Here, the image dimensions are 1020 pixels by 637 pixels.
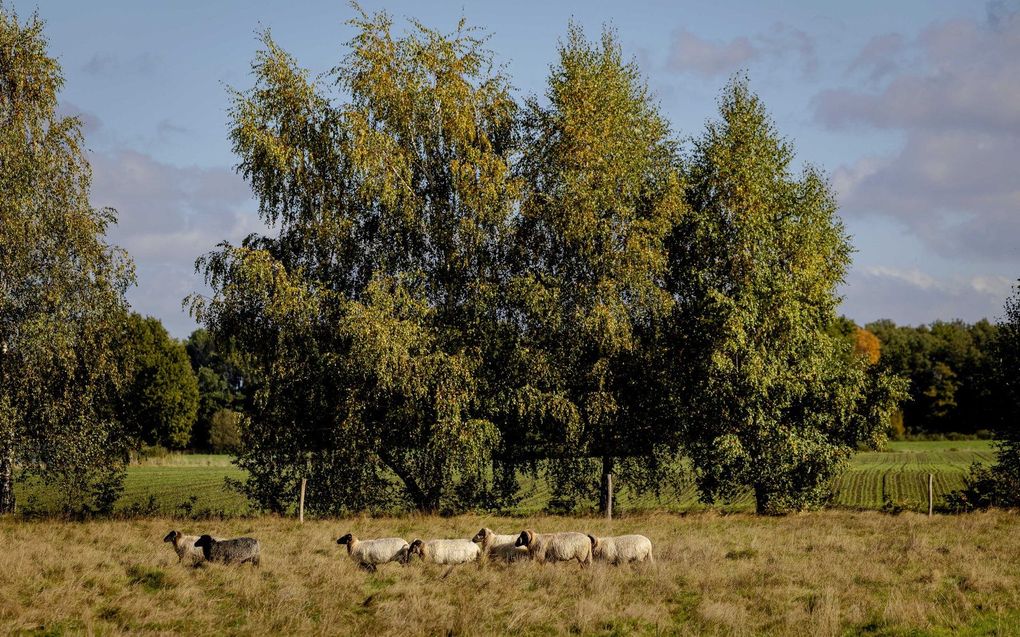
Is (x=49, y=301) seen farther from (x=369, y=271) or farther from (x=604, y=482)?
(x=604, y=482)

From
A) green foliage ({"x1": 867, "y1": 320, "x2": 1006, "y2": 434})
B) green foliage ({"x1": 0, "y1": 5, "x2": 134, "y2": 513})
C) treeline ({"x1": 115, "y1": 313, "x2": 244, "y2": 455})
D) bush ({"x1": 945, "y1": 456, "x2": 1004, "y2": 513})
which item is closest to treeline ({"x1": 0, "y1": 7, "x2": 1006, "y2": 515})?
green foliage ({"x1": 0, "y1": 5, "x2": 134, "y2": 513})

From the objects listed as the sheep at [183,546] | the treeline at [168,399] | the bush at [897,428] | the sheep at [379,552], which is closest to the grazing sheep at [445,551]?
the sheep at [379,552]

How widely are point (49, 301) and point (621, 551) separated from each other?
69.5 ft

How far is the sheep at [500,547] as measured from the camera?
1980 cm

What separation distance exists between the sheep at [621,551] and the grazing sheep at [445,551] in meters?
2.67

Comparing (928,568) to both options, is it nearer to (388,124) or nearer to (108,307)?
(388,124)

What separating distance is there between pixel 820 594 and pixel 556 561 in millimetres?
5633

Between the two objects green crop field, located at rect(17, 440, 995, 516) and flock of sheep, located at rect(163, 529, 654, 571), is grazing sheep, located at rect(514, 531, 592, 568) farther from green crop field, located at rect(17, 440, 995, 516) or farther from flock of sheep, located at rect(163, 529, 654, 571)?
green crop field, located at rect(17, 440, 995, 516)

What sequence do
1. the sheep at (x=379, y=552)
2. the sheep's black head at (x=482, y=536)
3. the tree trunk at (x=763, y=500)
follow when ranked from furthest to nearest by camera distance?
the tree trunk at (x=763, y=500) → the sheep's black head at (x=482, y=536) → the sheep at (x=379, y=552)

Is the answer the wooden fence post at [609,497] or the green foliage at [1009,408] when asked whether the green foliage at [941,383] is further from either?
the wooden fence post at [609,497]

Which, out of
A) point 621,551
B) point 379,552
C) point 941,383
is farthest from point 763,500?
point 941,383

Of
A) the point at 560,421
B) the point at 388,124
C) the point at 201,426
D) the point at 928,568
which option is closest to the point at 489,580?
the point at 928,568

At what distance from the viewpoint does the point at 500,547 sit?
20.2 meters

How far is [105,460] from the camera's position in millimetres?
30906
